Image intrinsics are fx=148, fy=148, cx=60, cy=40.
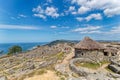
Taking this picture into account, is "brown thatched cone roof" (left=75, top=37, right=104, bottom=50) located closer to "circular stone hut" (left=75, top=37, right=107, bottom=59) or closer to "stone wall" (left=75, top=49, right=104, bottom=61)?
"circular stone hut" (left=75, top=37, right=107, bottom=59)

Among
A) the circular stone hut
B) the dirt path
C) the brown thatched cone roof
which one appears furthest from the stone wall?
the dirt path

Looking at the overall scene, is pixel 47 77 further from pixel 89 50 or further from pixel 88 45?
pixel 88 45

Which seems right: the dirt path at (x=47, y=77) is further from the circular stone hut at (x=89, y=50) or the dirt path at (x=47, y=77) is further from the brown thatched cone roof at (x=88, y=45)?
the brown thatched cone roof at (x=88, y=45)

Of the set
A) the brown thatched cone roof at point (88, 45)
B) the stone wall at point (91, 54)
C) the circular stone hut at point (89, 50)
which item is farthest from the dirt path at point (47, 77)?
the brown thatched cone roof at point (88, 45)

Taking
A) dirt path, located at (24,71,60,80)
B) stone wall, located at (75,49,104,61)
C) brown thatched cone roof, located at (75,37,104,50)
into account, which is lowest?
dirt path, located at (24,71,60,80)

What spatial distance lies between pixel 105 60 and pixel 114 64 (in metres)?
5.69

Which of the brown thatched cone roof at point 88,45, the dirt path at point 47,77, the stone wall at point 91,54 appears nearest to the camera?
the dirt path at point 47,77

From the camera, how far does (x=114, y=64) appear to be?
27469 mm

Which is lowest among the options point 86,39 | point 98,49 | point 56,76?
point 56,76

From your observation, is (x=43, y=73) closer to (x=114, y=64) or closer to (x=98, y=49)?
(x=114, y=64)

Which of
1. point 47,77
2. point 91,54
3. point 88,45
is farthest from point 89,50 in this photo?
point 47,77

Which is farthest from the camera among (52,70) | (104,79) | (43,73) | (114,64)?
(114,64)

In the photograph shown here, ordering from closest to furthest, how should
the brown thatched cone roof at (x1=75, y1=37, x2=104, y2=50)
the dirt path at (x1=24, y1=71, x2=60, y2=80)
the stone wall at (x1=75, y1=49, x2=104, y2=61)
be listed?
the dirt path at (x1=24, y1=71, x2=60, y2=80) < the stone wall at (x1=75, y1=49, x2=104, y2=61) < the brown thatched cone roof at (x1=75, y1=37, x2=104, y2=50)

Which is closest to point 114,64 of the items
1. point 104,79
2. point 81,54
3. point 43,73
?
point 81,54
